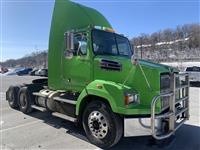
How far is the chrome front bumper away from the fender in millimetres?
677

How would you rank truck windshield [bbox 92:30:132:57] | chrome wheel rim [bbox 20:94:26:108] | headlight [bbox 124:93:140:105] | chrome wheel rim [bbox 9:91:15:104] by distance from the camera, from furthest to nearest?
chrome wheel rim [bbox 9:91:15:104] < chrome wheel rim [bbox 20:94:26:108] < truck windshield [bbox 92:30:132:57] < headlight [bbox 124:93:140:105]

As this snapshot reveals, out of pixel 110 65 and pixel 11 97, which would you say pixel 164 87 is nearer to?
pixel 110 65

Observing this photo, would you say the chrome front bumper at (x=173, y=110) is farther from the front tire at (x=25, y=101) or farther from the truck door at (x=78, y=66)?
the front tire at (x=25, y=101)

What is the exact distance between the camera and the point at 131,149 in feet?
17.2

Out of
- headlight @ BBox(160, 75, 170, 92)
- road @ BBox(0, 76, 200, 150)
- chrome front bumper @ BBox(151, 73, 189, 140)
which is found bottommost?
road @ BBox(0, 76, 200, 150)

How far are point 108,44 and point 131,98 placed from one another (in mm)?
1812

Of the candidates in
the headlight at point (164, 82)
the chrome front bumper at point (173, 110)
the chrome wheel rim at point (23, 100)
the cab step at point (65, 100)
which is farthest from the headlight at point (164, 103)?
the chrome wheel rim at point (23, 100)

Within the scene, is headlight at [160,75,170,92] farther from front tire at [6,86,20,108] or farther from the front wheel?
front tire at [6,86,20,108]

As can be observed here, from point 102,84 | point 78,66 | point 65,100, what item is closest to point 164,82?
point 102,84

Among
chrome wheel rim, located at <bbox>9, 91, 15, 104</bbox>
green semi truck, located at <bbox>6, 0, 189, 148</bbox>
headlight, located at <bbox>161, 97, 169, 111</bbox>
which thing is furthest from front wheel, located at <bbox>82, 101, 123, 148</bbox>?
chrome wheel rim, located at <bbox>9, 91, 15, 104</bbox>

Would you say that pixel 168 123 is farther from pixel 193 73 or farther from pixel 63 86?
pixel 193 73

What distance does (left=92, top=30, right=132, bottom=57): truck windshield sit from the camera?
5977mm

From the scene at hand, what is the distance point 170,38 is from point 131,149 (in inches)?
2819

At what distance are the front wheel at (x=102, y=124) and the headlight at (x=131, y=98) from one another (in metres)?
0.44
